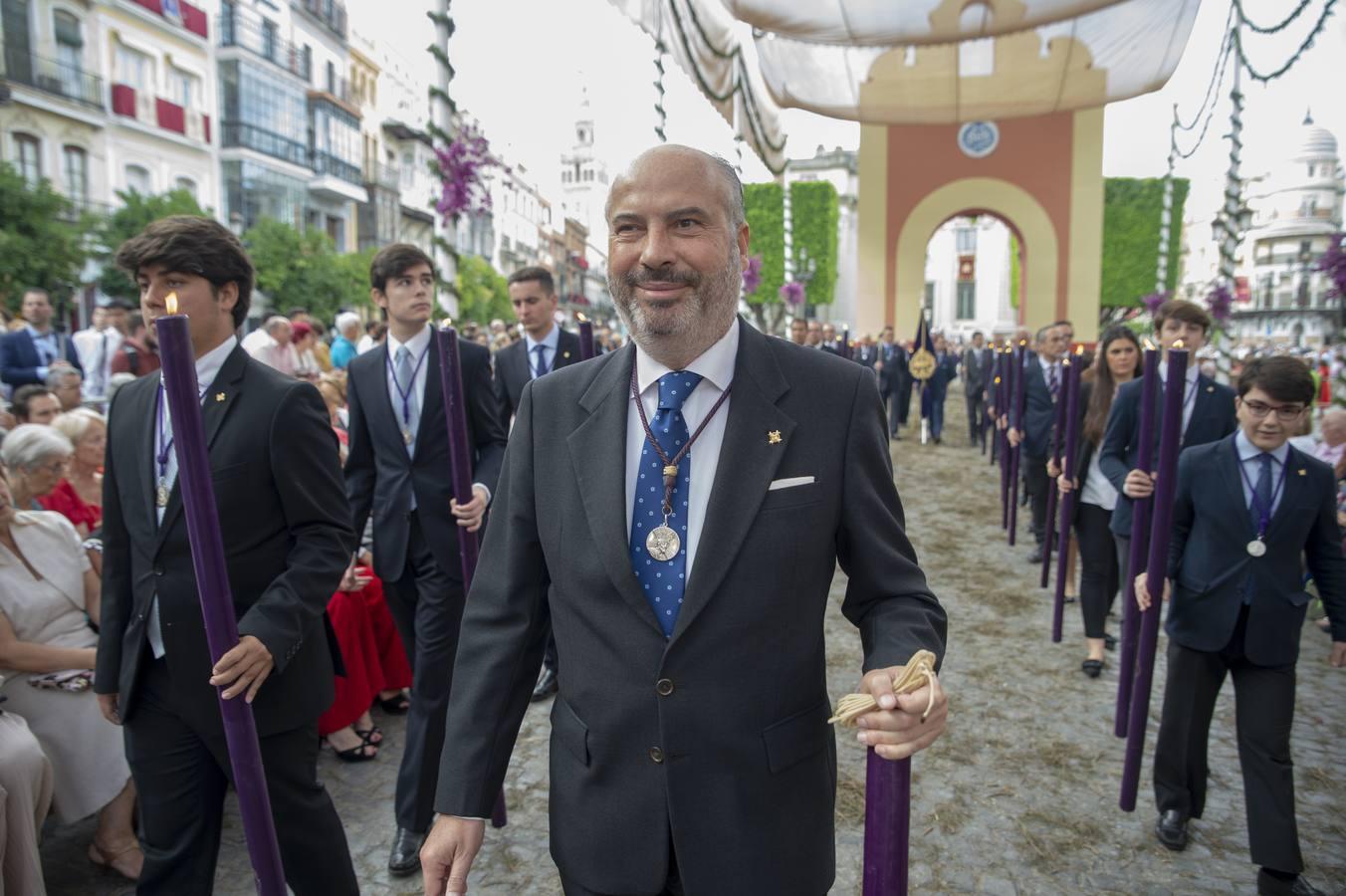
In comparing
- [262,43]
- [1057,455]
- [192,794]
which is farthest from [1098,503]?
[262,43]

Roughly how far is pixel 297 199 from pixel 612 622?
3708 centimetres

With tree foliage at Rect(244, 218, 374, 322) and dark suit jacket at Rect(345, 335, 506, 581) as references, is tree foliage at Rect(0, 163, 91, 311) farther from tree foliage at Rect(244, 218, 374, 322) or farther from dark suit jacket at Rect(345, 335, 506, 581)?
dark suit jacket at Rect(345, 335, 506, 581)

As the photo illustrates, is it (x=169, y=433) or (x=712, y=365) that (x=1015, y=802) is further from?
(x=169, y=433)

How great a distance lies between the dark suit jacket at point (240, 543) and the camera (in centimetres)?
262

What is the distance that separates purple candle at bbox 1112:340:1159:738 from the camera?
389cm

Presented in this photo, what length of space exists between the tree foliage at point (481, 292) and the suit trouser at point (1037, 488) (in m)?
38.7

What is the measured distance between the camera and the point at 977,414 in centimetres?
1934

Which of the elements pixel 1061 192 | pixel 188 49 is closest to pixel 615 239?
pixel 1061 192

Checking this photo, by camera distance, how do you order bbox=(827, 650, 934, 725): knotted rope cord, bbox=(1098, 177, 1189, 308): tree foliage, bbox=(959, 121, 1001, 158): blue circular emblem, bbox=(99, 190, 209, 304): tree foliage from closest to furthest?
1. bbox=(827, 650, 934, 725): knotted rope cord
2. bbox=(99, 190, 209, 304): tree foliage
3. bbox=(959, 121, 1001, 158): blue circular emblem
4. bbox=(1098, 177, 1189, 308): tree foliage

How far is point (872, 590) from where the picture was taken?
6.09 feet

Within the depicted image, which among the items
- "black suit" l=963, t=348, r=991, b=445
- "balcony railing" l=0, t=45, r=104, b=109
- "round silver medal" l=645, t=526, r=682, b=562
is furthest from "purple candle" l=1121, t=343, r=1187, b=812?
"balcony railing" l=0, t=45, r=104, b=109

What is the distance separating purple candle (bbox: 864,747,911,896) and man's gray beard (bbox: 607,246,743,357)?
0.93 metres

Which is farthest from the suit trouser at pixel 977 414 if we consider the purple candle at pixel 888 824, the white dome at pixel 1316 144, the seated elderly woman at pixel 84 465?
the white dome at pixel 1316 144

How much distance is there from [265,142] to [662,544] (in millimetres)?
35626
